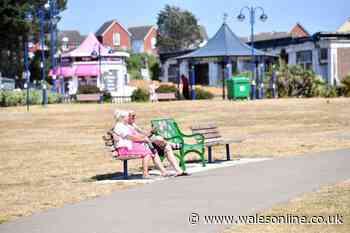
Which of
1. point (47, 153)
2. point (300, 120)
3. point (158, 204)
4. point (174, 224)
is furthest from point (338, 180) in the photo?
point (300, 120)

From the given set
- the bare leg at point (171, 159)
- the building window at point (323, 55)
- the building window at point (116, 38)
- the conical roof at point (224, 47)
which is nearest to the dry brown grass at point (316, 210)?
the bare leg at point (171, 159)

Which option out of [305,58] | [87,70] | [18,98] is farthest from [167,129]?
[87,70]

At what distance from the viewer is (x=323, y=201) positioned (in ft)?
34.4

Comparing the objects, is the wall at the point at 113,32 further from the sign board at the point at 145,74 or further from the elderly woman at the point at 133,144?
the elderly woman at the point at 133,144

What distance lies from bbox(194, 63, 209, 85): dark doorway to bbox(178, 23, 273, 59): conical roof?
26.4 m

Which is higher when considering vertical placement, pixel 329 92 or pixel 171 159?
pixel 329 92

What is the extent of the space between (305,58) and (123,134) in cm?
5334

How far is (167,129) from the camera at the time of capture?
1504cm

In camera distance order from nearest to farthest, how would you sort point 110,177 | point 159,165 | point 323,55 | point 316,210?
point 316,210 < point 159,165 < point 110,177 < point 323,55

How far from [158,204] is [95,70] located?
6103 centimetres

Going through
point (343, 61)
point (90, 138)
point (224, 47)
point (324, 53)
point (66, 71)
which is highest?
point (224, 47)

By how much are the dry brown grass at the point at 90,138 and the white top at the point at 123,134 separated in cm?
94

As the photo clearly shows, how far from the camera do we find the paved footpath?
938 centimetres

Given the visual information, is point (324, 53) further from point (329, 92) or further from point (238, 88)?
point (238, 88)
